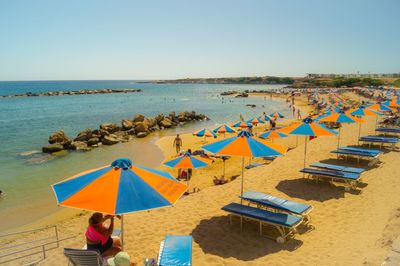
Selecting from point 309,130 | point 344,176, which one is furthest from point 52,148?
point 344,176

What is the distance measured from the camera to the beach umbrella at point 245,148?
731 cm

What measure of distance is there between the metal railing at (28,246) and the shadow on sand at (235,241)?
11.6 ft

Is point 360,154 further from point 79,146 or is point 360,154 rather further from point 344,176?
point 79,146

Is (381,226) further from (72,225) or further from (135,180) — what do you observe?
(72,225)

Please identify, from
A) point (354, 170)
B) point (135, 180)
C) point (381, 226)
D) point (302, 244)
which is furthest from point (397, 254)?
point (354, 170)

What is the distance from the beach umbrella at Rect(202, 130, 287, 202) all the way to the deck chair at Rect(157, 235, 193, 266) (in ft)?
7.87

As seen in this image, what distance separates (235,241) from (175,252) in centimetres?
211

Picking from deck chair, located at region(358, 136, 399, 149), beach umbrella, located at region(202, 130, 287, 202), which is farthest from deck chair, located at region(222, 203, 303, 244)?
deck chair, located at region(358, 136, 399, 149)

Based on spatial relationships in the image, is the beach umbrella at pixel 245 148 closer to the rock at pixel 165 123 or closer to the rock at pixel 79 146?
the rock at pixel 79 146

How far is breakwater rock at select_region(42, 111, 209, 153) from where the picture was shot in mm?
23938

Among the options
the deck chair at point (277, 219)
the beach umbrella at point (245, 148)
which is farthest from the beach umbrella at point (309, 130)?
the deck chair at point (277, 219)

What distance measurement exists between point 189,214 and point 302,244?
10.4 ft

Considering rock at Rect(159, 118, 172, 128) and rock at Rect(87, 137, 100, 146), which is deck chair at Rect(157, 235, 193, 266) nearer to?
rock at Rect(87, 137, 100, 146)

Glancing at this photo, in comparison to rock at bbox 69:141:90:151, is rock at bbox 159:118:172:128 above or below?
above
